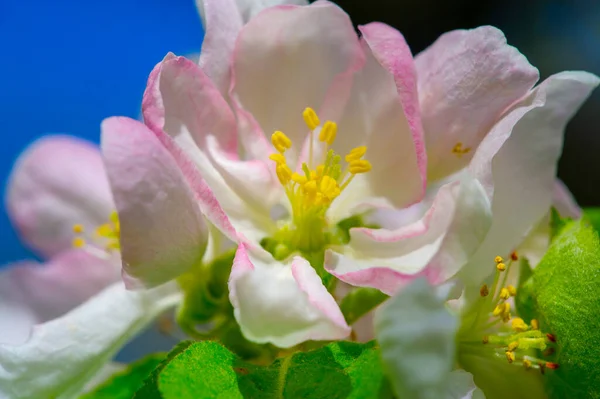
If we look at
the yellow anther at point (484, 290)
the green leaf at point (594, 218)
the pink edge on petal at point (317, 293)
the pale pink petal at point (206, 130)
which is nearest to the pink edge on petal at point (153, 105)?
the pale pink petal at point (206, 130)

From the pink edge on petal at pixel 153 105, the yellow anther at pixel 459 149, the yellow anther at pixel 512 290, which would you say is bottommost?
the yellow anther at pixel 512 290

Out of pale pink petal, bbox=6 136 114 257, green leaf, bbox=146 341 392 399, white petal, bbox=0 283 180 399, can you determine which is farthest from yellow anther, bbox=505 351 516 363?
pale pink petal, bbox=6 136 114 257

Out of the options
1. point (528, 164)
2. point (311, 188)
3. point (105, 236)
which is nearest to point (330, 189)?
point (311, 188)

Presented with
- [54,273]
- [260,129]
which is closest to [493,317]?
[260,129]

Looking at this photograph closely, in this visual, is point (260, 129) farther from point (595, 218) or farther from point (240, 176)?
point (595, 218)

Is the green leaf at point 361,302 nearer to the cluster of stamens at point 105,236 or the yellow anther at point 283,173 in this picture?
the yellow anther at point 283,173

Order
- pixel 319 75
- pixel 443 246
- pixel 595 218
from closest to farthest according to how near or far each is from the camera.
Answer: pixel 443 246 < pixel 319 75 < pixel 595 218

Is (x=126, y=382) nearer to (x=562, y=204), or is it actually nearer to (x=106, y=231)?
(x=106, y=231)

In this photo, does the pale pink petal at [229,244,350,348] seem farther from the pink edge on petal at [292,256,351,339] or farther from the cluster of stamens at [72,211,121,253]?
the cluster of stamens at [72,211,121,253]
